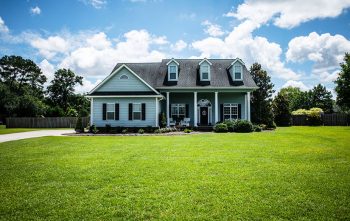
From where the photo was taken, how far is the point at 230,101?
3006 cm

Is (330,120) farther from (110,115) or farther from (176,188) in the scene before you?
(176,188)

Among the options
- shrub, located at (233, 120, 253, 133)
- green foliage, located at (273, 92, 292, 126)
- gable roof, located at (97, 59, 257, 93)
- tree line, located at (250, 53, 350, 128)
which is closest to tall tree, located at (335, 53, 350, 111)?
tree line, located at (250, 53, 350, 128)

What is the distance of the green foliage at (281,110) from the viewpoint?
37719mm

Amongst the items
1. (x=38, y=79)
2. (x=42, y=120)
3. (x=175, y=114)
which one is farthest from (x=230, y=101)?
(x=38, y=79)

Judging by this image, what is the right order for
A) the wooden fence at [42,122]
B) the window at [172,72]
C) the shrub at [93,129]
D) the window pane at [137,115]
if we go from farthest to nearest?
the wooden fence at [42,122] → the window at [172,72] → the window pane at [137,115] → the shrub at [93,129]

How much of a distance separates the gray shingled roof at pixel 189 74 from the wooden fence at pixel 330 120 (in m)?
15.9

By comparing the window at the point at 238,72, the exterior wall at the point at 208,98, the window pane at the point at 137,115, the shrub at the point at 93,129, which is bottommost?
the shrub at the point at 93,129

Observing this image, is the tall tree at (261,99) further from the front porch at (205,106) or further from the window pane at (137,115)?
the window pane at (137,115)

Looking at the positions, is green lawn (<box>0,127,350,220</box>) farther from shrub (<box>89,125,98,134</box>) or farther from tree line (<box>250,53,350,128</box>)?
tree line (<box>250,53,350,128</box>)

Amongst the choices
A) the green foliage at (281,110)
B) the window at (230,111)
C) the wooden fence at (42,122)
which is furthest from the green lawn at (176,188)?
the wooden fence at (42,122)

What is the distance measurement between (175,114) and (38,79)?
56284 mm

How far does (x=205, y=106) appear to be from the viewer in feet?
98.7

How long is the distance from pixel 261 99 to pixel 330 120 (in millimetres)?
13717

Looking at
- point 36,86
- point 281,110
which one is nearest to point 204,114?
point 281,110
